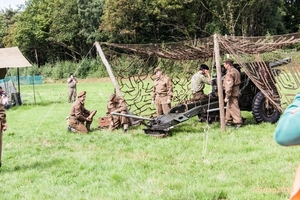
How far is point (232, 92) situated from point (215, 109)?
24.7 inches

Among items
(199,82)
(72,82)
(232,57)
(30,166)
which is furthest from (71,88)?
(30,166)

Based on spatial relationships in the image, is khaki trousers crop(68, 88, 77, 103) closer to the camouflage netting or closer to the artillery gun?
the camouflage netting

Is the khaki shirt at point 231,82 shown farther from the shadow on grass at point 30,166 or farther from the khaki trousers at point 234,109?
the shadow on grass at point 30,166

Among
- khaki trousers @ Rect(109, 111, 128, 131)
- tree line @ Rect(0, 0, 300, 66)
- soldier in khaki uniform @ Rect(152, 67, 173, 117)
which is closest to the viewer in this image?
khaki trousers @ Rect(109, 111, 128, 131)

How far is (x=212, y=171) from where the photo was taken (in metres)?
6.66

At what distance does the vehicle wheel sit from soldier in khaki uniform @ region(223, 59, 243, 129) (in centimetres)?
49

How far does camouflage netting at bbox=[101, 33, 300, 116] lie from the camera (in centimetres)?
975

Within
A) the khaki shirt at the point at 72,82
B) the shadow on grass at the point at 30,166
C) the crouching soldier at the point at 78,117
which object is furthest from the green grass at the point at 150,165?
the khaki shirt at the point at 72,82

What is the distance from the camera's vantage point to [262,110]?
1080cm

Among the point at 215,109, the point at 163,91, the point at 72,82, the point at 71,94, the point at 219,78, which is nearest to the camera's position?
the point at 219,78

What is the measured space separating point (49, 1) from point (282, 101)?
54.4 metres

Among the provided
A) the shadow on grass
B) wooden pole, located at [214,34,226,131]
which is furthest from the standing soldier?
the shadow on grass

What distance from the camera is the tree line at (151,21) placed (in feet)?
142

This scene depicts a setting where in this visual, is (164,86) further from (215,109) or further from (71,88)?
(71,88)
